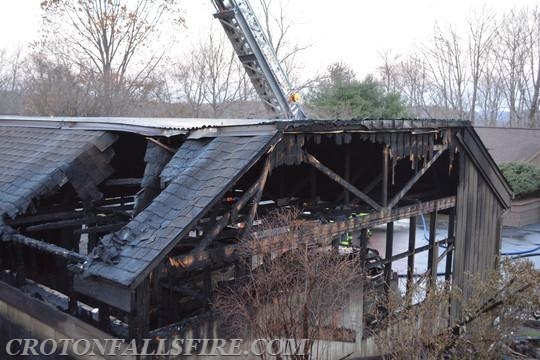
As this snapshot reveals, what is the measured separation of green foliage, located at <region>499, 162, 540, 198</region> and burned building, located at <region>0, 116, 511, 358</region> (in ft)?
48.0

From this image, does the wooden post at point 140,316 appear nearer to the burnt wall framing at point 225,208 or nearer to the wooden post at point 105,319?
the burnt wall framing at point 225,208

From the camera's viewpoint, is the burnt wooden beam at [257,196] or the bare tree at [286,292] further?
the burnt wooden beam at [257,196]

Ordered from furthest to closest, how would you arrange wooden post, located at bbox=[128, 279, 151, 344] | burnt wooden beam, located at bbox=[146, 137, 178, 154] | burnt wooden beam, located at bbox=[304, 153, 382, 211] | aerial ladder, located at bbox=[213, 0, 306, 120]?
1. aerial ladder, located at bbox=[213, 0, 306, 120]
2. burnt wooden beam, located at bbox=[304, 153, 382, 211]
3. burnt wooden beam, located at bbox=[146, 137, 178, 154]
4. wooden post, located at bbox=[128, 279, 151, 344]

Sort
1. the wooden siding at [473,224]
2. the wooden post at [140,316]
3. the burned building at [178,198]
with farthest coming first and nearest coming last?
the wooden siding at [473,224], the wooden post at [140,316], the burned building at [178,198]

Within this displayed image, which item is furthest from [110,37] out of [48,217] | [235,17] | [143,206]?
[143,206]

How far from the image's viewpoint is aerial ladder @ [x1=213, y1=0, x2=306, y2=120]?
60.7 feet

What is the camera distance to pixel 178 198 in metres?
5.38

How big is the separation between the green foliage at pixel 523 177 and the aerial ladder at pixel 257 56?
13290mm

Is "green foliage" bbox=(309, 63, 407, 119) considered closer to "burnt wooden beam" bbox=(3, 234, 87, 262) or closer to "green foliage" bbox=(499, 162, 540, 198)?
"green foliage" bbox=(499, 162, 540, 198)

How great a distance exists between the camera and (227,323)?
6391mm

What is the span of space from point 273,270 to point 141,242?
1585 mm

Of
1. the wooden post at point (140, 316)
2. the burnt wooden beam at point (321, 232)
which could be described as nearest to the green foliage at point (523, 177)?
the burnt wooden beam at point (321, 232)

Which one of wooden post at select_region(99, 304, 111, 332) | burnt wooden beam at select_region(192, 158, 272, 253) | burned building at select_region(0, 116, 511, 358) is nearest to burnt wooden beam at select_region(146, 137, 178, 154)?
burned building at select_region(0, 116, 511, 358)

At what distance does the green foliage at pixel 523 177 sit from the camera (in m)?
25.6
